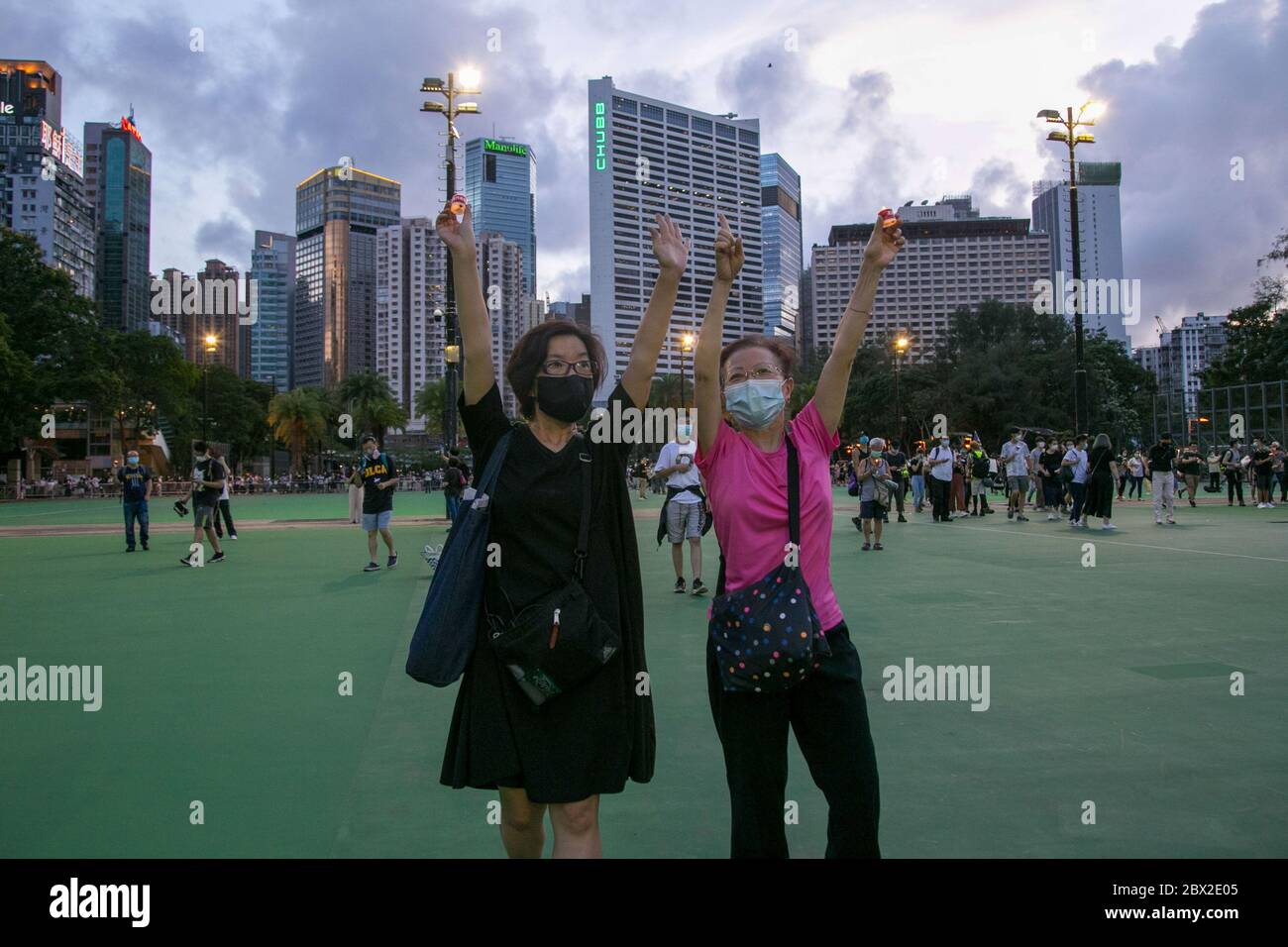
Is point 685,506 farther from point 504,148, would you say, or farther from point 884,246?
point 504,148

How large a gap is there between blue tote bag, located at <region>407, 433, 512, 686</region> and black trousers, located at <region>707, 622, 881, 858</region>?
0.74 m

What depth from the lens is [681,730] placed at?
4578 millimetres

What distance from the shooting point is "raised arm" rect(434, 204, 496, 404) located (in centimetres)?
245

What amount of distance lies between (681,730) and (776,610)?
2469 millimetres

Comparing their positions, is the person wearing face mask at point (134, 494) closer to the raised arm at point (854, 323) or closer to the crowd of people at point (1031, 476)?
the crowd of people at point (1031, 476)

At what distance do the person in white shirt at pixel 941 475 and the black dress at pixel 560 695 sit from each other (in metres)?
17.9

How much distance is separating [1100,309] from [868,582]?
1071 cm

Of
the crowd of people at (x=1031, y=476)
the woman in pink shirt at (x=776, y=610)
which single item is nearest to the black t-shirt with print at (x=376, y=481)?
the crowd of people at (x=1031, y=476)

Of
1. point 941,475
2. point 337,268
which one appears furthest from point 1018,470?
point 337,268

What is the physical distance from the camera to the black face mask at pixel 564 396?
246cm

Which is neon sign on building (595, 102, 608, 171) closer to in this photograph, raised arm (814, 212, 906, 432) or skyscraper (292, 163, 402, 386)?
skyscraper (292, 163, 402, 386)
